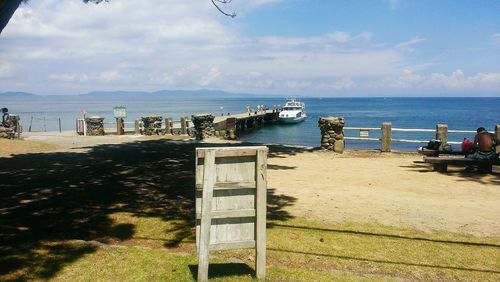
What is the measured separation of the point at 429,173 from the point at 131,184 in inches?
349

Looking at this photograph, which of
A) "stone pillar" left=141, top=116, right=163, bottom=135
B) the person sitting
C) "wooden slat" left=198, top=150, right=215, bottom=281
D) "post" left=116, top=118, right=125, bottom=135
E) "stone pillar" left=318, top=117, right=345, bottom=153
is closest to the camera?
"wooden slat" left=198, top=150, right=215, bottom=281

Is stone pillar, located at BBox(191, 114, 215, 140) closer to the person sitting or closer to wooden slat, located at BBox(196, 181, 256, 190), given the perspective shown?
the person sitting

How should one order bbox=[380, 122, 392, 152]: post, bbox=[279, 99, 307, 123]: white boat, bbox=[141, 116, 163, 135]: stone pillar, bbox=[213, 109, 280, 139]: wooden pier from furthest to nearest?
bbox=[279, 99, 307, 123]: white boat → bbox=[213, 109, 280, 139]: wooden pier → bbox=[141, 116, 163, 135]: stone pillar → bbox=[380, 122, 392, 152]: post

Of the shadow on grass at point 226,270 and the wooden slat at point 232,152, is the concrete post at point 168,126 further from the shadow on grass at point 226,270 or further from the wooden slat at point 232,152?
the wooden slat at point 232,152

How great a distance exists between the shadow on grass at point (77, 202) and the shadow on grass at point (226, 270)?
1.11m

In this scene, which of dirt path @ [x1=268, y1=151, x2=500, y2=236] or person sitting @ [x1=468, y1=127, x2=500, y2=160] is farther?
person sitting @ [x1=468, y1=127, x2=500, y2=160]

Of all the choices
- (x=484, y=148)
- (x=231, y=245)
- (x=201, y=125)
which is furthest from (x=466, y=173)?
(x=201, y=125)

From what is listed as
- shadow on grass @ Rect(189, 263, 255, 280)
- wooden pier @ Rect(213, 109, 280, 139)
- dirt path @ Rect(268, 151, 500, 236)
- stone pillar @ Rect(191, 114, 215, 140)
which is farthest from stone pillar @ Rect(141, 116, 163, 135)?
shadow on grass @ Rect(189, 263, 255, 280)

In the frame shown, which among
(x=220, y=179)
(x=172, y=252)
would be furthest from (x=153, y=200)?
(x=220, y=179)

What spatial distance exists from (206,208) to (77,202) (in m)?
4.92

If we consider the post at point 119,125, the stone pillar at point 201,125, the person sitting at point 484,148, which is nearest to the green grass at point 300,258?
the person sitting at point 484,148

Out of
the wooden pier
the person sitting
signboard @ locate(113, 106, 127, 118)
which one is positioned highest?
signboard @ locate(113, 106, 127, 118)

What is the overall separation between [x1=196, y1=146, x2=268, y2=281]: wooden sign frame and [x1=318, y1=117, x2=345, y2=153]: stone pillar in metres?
13.9

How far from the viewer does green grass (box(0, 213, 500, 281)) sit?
16.4 ft
